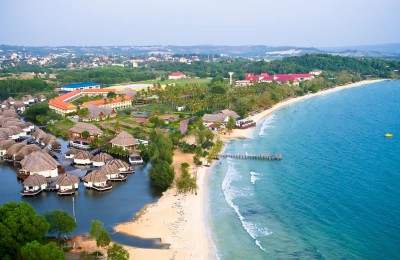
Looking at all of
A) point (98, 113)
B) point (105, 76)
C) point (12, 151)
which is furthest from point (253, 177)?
point (105, 76)

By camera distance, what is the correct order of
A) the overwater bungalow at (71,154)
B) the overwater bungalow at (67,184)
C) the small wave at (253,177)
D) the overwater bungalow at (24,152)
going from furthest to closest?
the overwater bungalow at (24,152), the overwater bungalow at (71,154), the small wave at (253,177), the overwater bungalow at (67,184)

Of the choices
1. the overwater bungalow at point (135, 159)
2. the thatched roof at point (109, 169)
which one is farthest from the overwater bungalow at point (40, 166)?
the overwater bungalow at point (135, 159)

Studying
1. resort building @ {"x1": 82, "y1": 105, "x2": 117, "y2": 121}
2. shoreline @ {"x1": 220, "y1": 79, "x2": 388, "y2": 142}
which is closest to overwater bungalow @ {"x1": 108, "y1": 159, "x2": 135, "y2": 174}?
shoreline @ {"x1": 220, "y1": 79, "x2": 388, "y2": 142}

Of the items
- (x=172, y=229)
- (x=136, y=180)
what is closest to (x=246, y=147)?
(x=136, y=180)

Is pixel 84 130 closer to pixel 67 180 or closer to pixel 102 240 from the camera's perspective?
pixel 67 180

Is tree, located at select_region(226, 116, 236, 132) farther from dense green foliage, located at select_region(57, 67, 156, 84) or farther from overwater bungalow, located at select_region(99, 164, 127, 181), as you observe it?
dense green foliage, located at select_region(57, 67, 156, 84)

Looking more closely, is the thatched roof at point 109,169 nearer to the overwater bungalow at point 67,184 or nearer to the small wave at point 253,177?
the overwater bungalow at point 67,184

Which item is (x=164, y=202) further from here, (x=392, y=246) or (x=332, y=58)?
(x=332, y=58)
